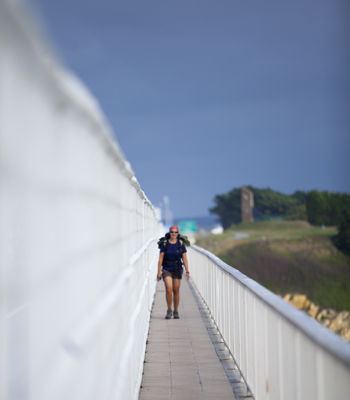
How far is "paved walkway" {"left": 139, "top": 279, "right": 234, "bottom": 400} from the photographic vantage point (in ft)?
26.2

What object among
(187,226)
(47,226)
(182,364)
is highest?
(187,226)

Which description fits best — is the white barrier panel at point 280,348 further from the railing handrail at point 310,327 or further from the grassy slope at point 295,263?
the grassy slope at point 295,263

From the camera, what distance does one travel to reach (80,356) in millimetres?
3078

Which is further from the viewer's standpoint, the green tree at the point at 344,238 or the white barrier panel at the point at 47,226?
the green tree at the point at 344,238

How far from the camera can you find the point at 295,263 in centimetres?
8944

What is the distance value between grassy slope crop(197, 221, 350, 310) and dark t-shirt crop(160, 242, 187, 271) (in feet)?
201

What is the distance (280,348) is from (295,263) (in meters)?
85.4

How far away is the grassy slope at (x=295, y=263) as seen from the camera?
8069 cm

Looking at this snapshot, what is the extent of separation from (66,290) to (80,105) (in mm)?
762

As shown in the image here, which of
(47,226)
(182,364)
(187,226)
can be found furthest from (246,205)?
(47,226)

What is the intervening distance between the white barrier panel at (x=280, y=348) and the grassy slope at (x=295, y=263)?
66.4 metres

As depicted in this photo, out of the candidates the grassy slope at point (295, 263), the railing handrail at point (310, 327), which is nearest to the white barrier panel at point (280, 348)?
the railing handrail at point (310, 327)

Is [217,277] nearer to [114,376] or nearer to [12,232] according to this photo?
[114,376]

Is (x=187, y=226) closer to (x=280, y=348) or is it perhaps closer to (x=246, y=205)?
(x=246, y=205)
